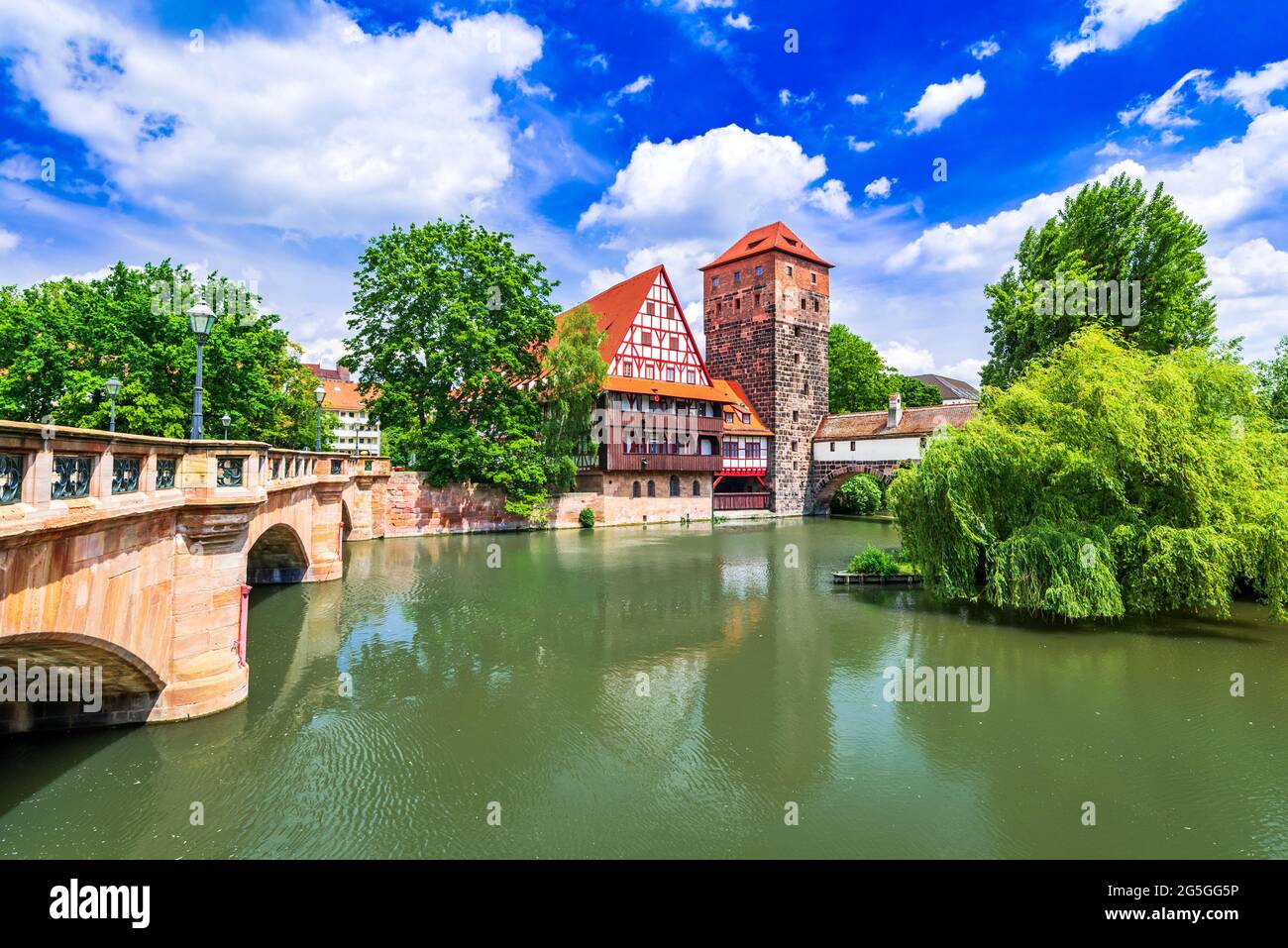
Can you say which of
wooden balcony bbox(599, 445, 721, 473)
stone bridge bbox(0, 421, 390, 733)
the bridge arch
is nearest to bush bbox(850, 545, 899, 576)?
stone bridge bbox(0, 421, 390, 733)

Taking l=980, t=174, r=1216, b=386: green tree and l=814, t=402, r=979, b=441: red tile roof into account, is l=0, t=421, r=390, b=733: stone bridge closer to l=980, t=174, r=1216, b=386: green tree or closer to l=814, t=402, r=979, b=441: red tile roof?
l=980, t=174, r=1216, b=386: green tree

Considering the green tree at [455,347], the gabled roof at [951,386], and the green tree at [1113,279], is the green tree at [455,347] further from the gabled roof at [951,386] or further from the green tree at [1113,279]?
the gabled roof at [951,386]

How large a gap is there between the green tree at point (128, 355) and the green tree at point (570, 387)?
13.1 m

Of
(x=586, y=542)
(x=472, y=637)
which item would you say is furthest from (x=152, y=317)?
(x=472, y=637)

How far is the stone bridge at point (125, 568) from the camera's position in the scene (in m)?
5.43

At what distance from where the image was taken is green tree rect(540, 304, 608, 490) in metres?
34.3

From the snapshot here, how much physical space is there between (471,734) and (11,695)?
5.65 m

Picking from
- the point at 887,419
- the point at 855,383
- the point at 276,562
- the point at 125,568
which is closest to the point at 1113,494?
the point at 125,568

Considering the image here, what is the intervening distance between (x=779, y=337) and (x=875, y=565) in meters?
29.2

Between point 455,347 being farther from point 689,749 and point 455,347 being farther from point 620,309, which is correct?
point 689,749

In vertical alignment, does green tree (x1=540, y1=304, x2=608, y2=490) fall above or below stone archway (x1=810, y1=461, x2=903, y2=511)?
above

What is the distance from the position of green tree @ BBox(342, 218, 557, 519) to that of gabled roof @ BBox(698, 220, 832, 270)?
19.2 m

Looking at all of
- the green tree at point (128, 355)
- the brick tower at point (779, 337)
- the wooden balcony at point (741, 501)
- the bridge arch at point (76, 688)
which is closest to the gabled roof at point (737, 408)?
the brick tower at point (779, 337)

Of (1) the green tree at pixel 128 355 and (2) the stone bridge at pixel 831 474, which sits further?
(2) the stone bridge at pixel 831 474
